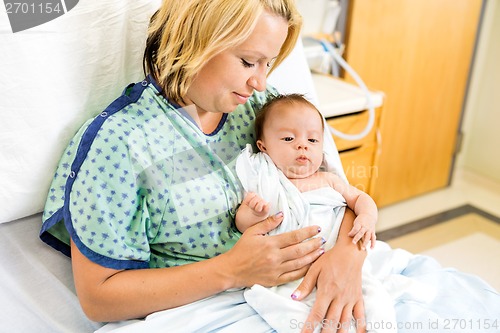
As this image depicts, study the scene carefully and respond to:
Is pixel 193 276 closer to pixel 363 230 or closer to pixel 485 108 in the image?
pixel 363 230

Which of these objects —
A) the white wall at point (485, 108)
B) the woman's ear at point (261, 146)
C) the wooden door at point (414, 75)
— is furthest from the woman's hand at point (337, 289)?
the white wall at point (485, 108)

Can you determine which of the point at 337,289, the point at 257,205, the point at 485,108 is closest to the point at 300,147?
the point at 257,205

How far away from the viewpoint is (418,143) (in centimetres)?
275

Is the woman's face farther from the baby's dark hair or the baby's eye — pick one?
the baby's dark hair

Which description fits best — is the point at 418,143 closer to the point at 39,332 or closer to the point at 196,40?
the point at 196,40

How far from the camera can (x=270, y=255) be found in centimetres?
101

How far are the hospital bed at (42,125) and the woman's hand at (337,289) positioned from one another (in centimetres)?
30

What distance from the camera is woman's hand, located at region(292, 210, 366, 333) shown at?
98 cm

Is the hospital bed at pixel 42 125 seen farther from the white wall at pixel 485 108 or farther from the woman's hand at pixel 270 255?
the white wall at pixel 485 108

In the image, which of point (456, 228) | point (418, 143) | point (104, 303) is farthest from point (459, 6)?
point (104, 303)

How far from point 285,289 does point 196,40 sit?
0.48 m

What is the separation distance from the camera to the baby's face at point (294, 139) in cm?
117

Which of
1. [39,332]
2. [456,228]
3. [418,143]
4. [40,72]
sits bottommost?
[456,228]

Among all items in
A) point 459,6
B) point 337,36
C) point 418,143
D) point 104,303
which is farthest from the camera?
point 418,143
